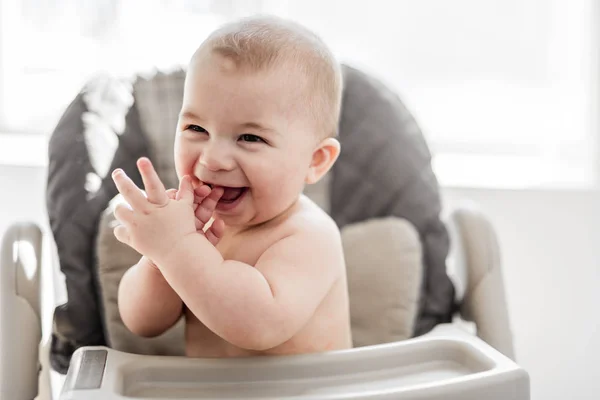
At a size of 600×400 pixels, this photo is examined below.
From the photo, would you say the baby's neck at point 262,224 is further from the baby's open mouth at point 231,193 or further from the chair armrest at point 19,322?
the chair armrest at point 19,322

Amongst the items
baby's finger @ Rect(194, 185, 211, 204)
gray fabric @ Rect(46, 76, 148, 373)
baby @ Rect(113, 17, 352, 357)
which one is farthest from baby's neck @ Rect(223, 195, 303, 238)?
gray fabric @ Rect(46, 76, 148, 373)

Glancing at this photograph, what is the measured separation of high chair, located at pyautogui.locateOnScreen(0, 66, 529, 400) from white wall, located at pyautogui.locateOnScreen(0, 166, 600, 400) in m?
0.45

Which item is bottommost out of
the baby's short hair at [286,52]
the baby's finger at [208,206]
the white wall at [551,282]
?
the white wall at [551,282]

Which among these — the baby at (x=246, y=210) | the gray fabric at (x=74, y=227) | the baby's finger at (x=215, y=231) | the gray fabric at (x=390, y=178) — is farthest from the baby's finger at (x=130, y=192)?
the gray fabric at (x=390, y=178)

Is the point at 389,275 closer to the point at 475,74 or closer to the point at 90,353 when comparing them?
the point at 90,353

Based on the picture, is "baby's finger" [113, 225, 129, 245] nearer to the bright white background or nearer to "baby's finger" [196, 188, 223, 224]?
"baby's finger" [196, 188, 223, 224]

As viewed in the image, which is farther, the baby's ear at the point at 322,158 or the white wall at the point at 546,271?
the white wall at the point at 546,271

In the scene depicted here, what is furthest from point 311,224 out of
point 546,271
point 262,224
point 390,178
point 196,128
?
point 546,271

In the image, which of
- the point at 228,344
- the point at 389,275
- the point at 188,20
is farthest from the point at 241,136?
the point at 188,20

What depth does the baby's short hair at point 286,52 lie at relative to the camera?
0.80m

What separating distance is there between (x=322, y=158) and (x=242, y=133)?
134 millimetres

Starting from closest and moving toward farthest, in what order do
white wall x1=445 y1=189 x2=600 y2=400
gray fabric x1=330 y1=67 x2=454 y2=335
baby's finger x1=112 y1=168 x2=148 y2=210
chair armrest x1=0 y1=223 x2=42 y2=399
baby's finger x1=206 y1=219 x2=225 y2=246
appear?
baby's finger x1=112 y1=168 x2=148 y2=210
baby's finger x1=206 y1=219 x2=225 y2=246
chair armrest x1=0 y1=223 x2=42 y2=399
gray fabric x1=330 y1=67 x2=454 y2=335
white wall x1=445 y1=189 x2=600 y2=400

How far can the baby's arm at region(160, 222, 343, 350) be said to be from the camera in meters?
0.75

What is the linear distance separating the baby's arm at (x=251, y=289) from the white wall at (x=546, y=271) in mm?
850
